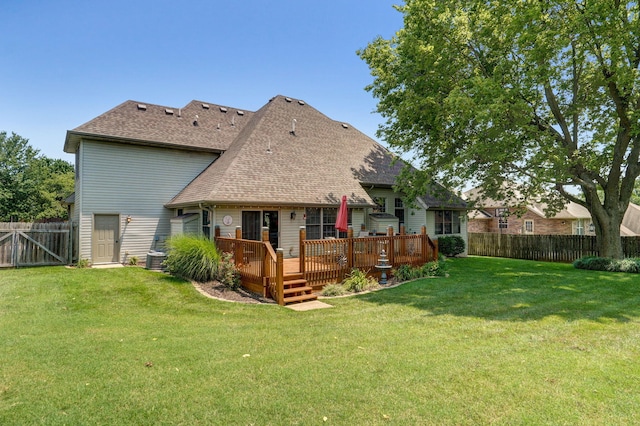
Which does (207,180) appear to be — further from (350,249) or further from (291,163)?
(350,249)

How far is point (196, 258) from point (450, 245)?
1490 centimetres

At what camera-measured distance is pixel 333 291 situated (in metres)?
9.39

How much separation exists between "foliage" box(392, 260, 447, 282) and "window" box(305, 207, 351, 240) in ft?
12.6

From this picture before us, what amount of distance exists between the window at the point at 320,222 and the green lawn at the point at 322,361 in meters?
6.02

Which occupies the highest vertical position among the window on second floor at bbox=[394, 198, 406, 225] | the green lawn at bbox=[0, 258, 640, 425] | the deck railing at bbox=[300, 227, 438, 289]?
the window on second floor at bbox=[394, 198, 406, 225]

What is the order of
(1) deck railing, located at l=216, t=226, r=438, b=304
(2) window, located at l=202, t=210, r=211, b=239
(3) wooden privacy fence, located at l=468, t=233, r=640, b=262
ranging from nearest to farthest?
(1) deck railing, located at l=216, t=226, r=438, b=304
(2) window, located at l=202, t=210, r=211, b=239
(3) wooden privacy fence, located at l=468, t=233, r=640, b=262

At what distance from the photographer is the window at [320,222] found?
46.1 feet

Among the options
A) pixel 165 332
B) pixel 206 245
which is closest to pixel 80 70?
pixel 206 245

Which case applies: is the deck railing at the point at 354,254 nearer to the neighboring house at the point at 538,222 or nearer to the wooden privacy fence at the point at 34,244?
the wooden privacy fence at the point at 34,244

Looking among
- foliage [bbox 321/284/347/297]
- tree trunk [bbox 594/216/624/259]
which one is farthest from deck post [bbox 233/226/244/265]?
tree trunk [bbox 594/216/624/259]

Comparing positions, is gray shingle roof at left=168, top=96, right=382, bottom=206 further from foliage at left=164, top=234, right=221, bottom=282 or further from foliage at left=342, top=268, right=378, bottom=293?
foliage at left=342, top=268, right=378, bottom=293

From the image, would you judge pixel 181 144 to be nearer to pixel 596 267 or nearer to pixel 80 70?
pixel 80 70

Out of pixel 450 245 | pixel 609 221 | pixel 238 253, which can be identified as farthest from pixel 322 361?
pixel 450 245

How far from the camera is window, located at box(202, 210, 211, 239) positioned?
12.4 metres
